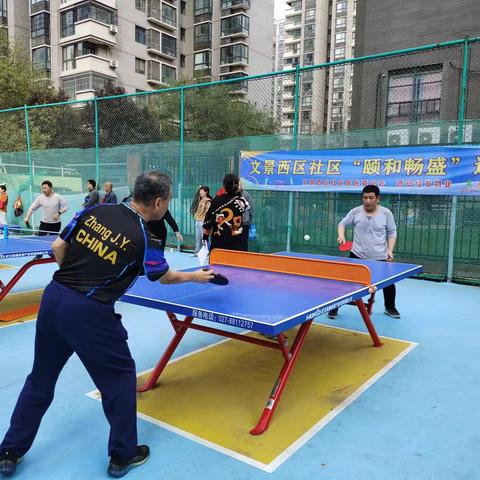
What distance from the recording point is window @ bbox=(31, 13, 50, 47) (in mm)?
38062

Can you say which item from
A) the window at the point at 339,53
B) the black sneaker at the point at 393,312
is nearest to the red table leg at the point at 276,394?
the black sneaker at the point at 393,312

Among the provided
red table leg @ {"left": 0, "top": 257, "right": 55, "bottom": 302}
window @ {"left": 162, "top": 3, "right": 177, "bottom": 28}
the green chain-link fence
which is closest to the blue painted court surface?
red table leg @ {"left": 0, "top": 257, "right": 55, "bottom": 302}

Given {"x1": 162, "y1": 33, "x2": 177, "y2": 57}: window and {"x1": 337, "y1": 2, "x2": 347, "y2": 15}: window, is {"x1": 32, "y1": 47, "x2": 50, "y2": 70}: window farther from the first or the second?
{"x1": 337, "y1": 2, "x2": 347, "y2": 15}: window

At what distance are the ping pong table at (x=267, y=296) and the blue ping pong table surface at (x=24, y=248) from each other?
7.48ft

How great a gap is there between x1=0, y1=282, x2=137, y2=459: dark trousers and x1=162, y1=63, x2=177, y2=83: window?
4399 cm

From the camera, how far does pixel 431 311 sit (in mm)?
6176

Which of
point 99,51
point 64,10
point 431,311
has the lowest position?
point 431,311

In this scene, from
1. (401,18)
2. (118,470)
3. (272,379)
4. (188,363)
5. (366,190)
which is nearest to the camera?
(118,470)

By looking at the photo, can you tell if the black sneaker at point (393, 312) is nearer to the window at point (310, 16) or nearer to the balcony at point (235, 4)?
the balcony at point (235, 4)

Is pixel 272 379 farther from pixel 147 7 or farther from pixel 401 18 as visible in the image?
pixel 147 7


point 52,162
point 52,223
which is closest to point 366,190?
point 52,223

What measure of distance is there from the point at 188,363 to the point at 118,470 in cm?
177

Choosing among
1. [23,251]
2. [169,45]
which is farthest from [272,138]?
[169,45]

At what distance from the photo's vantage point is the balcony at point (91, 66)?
35719 millimetres
